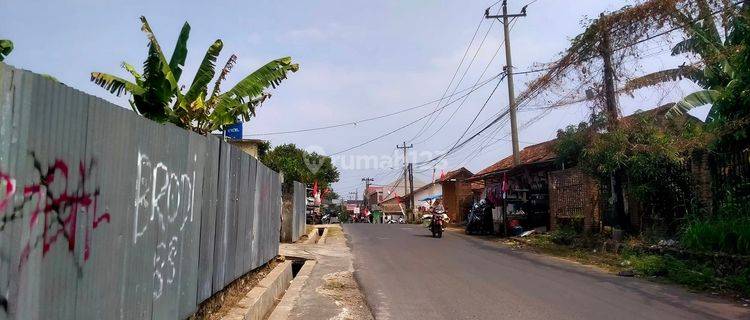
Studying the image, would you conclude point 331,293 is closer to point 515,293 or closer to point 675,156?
point 515,293

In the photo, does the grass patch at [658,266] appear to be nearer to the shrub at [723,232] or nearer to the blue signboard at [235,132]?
the shrub at [723,232]

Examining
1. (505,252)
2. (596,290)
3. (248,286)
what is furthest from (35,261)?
(505,252)

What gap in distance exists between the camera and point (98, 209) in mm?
3562

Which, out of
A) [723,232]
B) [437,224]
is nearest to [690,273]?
[723,232]

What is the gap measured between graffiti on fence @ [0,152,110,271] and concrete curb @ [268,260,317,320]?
12.8ft

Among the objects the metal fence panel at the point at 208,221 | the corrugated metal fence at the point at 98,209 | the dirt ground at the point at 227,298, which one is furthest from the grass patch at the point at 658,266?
the corrugated metal fence at the point at 98,209

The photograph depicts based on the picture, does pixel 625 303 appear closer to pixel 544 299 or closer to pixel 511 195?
pixel 544 299

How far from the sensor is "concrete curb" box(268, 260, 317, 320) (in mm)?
7181

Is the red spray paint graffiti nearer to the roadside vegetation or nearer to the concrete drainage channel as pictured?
the concrete drainage channel

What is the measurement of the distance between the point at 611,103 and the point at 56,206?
49.0 feet

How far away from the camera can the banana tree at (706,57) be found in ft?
42.2

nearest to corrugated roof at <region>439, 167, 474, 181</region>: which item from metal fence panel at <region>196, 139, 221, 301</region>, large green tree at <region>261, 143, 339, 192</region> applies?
large green tree at <region>261, 143, 339, 192</region>

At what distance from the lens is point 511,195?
22.6 meters

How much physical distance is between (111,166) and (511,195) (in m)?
20.3
